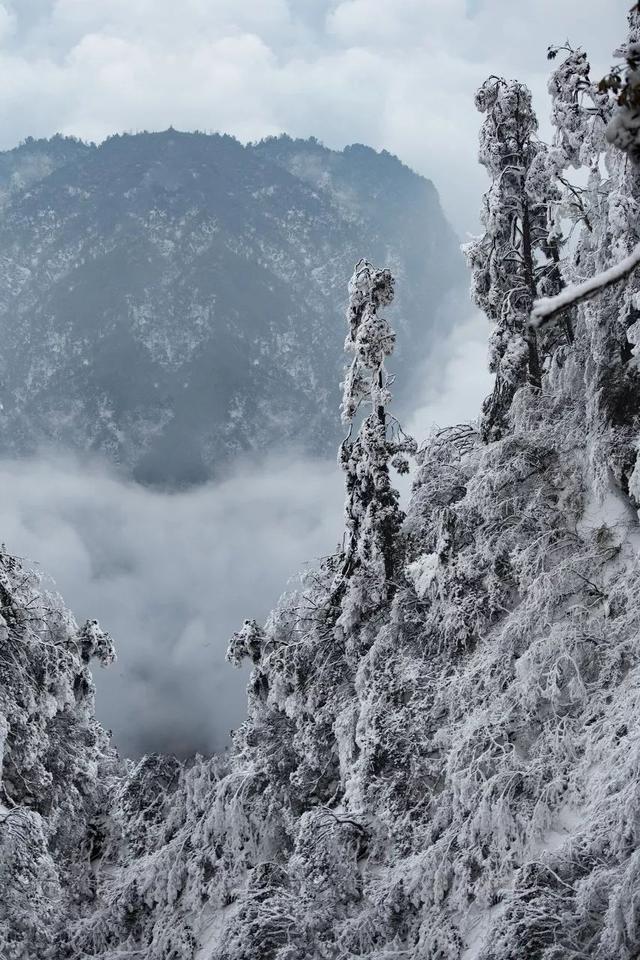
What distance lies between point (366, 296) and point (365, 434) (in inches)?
138

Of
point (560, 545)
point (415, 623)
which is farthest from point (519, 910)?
point (415, 623)

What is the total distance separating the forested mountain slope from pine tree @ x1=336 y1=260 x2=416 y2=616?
0.08 metres

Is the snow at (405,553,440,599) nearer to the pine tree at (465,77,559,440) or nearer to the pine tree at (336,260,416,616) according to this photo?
the pine tree at (336,260,416,616)

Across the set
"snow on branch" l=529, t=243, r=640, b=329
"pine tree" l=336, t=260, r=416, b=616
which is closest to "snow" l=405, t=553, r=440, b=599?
"pine tree" l=336, t=260, r=416, b=616

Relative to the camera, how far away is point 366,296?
68.7 ft

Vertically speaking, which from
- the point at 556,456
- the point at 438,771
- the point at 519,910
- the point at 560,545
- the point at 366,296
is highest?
the point at 366,296

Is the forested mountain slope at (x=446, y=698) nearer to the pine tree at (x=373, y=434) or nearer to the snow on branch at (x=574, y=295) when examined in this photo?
the pine tree at (x=373, y=434)

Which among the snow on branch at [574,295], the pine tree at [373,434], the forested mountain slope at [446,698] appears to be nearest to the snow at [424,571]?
the forested mountain slope at [446,698]

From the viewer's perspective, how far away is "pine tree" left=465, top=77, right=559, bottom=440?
20.0m

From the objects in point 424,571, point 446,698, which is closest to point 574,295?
point 446,698

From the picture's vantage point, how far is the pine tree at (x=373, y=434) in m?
20.6

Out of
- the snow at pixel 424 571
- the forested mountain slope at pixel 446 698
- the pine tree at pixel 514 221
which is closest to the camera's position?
the forested mountain slope at pixel 446 698

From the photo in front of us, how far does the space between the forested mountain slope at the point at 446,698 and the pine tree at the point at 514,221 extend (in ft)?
0.25

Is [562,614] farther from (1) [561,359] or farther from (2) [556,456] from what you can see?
(1) [561,359]
